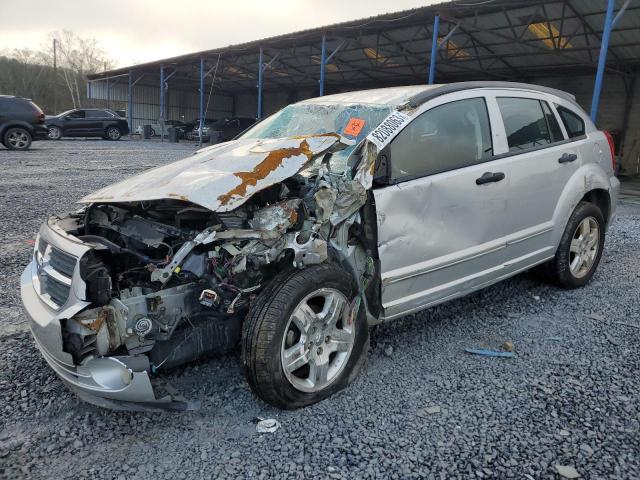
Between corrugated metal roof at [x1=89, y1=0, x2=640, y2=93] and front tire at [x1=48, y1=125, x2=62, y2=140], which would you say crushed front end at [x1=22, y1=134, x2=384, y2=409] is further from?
front tire at [x1=48, y1=125, x2=62, y2=140]

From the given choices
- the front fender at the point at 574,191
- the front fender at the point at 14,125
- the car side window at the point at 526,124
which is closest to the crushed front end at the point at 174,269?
the car side window at the point at 526,124

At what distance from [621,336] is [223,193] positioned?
293 cm

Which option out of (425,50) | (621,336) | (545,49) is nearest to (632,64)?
(545,49)

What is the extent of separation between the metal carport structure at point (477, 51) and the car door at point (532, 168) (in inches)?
303

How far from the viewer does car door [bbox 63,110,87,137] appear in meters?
22.9

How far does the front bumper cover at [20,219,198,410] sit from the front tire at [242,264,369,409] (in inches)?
16.6

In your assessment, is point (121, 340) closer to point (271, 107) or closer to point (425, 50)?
point (425, 50)

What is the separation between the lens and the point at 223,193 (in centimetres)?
245

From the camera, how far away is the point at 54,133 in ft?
74.1

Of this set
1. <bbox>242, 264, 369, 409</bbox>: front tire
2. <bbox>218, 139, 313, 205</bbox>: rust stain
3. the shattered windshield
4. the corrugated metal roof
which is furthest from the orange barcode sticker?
the corrugated metal roof

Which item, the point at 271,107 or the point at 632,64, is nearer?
the point at 632,64

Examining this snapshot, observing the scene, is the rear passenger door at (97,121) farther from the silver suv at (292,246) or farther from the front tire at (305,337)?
the front tire at (305,337)

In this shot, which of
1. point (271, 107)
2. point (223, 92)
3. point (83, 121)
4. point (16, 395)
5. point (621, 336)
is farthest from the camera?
point (223, 92)

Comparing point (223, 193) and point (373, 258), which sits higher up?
point (223, 193)
